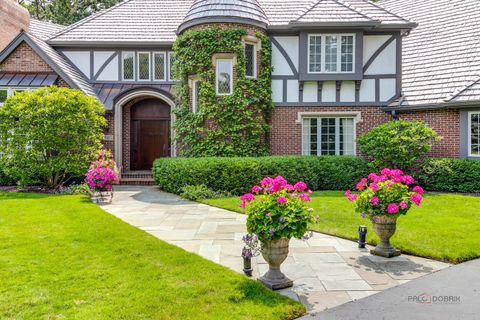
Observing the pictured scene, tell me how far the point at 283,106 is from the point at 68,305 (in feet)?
36.6

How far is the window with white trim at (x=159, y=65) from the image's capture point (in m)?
15.2

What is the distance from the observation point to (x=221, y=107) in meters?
12.7

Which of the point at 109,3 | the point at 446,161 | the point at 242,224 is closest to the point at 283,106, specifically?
the point at 446,161

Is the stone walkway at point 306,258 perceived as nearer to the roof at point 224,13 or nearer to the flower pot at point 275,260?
the flower pot at point 275,260

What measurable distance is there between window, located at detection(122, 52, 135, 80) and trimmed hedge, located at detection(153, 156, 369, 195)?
4.97 metres

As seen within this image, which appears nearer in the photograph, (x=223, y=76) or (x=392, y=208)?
(x=392, y=208)

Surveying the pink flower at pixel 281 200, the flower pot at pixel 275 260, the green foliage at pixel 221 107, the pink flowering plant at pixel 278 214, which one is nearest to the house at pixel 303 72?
the green foliage at pixel 221 107

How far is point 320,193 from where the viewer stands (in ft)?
36.7

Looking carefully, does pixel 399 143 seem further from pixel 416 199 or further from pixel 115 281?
pixel 115 281

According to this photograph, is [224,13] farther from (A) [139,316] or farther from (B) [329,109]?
(A) [139,316]

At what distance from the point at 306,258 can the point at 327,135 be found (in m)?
9.09

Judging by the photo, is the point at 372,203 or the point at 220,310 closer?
the point at 220,310

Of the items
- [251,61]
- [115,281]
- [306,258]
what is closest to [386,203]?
[306,258]

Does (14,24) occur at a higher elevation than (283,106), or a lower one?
higher
